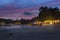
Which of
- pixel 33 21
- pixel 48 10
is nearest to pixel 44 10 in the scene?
pixel 48 10

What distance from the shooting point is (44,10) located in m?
66.4

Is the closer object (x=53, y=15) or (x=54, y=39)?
(x=54, y=39)

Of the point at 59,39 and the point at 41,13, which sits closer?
the point at 59,39

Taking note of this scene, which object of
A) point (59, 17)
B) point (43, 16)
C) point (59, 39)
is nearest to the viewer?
point (59, 39)

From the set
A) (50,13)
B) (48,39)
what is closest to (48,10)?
(50,13)

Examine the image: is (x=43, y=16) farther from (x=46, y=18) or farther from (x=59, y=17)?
Result: (x=59, y=17)

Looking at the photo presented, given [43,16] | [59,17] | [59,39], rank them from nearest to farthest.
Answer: [59,39], [59,17], [43,16]

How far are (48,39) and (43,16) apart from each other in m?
52.5

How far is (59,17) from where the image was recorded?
60.4m

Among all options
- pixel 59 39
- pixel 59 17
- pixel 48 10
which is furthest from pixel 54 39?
pixel 48 10

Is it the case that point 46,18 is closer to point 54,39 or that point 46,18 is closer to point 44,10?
point 44,10

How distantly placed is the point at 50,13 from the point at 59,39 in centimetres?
5249

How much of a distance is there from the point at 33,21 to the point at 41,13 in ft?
12.6

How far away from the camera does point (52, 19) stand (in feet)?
200
